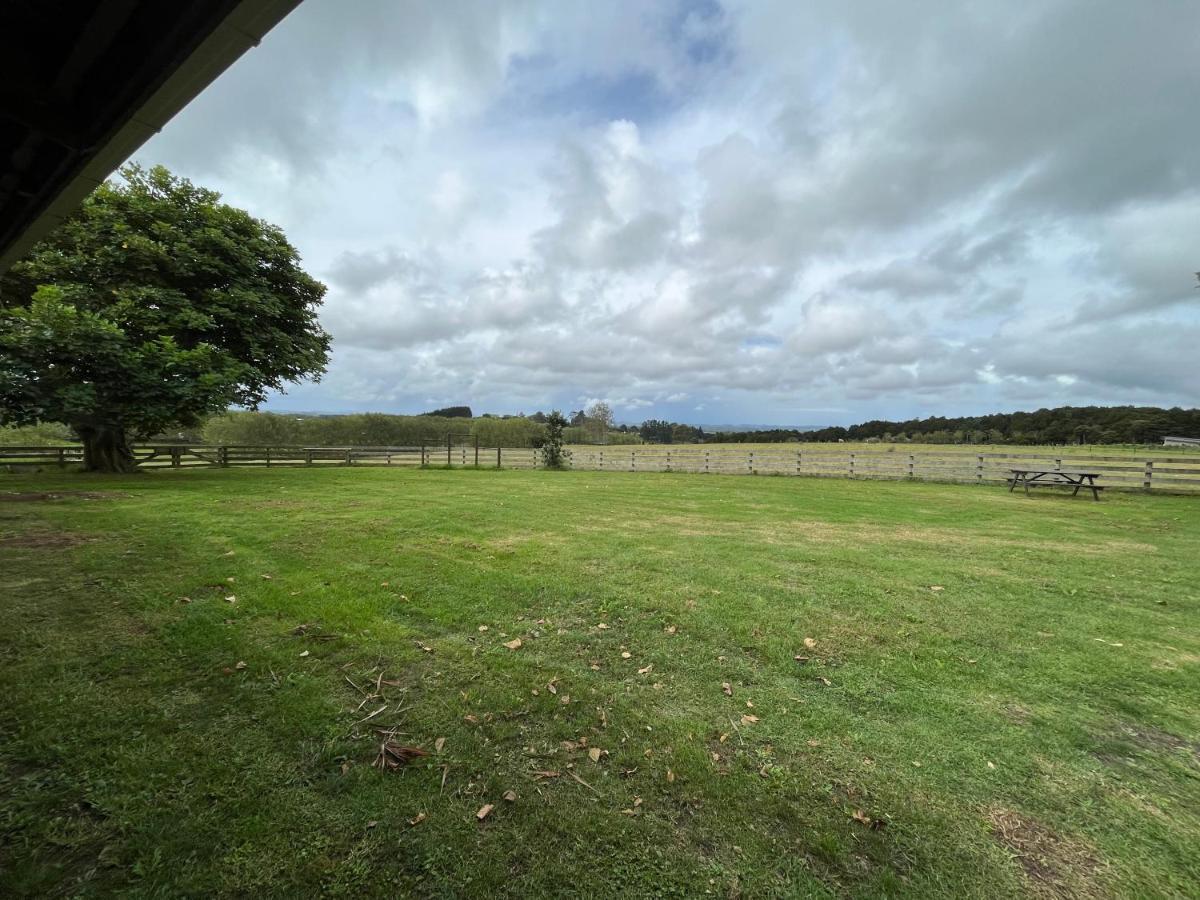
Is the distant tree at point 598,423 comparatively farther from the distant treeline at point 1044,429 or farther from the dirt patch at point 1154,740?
the dirt patch at point 1154,740

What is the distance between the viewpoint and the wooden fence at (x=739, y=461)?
55.6 feet

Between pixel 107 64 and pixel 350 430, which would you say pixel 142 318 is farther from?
pixel 350 430

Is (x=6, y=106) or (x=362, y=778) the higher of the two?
(x=6, y=106)

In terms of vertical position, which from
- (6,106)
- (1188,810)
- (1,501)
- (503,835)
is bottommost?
(1188,810)

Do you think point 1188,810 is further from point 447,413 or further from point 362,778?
point 447,413

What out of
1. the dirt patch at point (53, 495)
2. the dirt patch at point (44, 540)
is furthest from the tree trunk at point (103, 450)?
the dirt patch at point (44, 540)

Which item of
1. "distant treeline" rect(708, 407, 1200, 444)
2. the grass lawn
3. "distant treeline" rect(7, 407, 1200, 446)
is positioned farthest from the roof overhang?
"distant treeline" rect(708, 407, 1200, 444)

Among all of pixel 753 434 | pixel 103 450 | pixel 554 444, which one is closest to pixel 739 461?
pixel 554 444

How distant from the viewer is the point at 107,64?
3.03 metres

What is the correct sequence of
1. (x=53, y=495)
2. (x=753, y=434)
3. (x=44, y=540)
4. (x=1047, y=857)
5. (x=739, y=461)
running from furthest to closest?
(x=753, y=434), (x=739, y=461), (x=53, y=495), (x=44, y=540), (x=1047, y=857)

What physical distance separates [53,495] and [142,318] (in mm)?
6645

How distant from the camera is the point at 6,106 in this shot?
120 inches

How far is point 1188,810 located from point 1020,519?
1079cm

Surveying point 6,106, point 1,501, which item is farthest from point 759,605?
point 1,501
